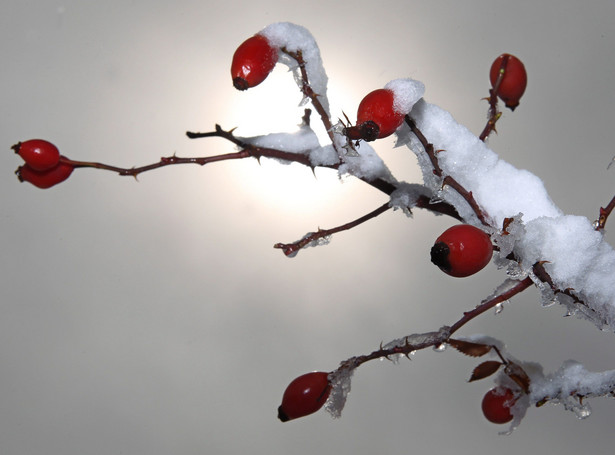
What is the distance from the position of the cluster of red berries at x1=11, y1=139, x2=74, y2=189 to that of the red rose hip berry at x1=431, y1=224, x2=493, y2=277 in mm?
330

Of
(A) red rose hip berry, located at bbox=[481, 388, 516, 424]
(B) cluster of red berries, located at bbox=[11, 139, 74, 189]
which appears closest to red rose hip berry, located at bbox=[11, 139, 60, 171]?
(B) cluster of red berries, located at bbox=[11, 139, 74, 189]

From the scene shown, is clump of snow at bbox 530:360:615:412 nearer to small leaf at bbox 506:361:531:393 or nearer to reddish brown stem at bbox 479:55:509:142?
small leaf at bbox 506:361:531:393

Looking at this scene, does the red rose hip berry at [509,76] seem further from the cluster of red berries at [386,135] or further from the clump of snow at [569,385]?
the clump of snow at [569,385]

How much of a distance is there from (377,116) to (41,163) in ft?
0.94

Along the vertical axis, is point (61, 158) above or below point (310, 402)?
above

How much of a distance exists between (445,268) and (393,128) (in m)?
0.12

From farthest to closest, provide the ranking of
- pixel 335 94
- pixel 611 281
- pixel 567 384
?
pixel 335 94 < pixel 567 384 < pixel 611 281

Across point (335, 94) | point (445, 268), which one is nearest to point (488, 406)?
point (445, 268)

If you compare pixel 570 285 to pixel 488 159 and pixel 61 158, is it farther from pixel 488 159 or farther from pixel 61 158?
pixel 61 158

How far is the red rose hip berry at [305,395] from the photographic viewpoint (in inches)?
21.1

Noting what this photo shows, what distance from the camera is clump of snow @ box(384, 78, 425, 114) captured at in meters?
0.45

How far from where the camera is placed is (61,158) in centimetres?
51

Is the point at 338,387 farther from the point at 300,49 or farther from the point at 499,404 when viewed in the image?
the point at 300,49

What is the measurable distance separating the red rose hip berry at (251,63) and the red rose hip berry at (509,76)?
10.4 inches
